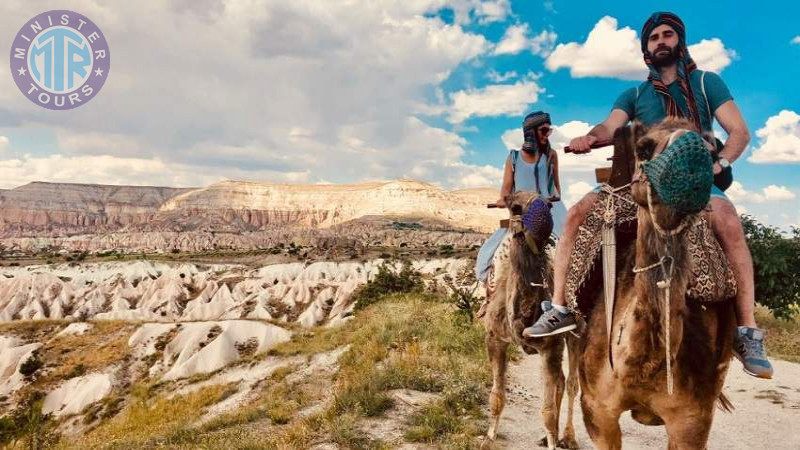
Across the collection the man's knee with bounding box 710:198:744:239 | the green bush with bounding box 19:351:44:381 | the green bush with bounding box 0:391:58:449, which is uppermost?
the man's knee with bounding box 710:198:744:239

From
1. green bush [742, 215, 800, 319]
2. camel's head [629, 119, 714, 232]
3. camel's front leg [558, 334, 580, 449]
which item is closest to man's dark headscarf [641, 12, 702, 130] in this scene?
camel's head [629, 119, 714, 232]

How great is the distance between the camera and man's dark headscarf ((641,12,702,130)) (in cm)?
375

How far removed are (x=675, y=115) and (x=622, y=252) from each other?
113cm

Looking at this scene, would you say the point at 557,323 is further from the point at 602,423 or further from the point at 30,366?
the point at 30,366

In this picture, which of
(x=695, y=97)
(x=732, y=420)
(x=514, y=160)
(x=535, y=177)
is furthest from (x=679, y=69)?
(x=732, y=420)

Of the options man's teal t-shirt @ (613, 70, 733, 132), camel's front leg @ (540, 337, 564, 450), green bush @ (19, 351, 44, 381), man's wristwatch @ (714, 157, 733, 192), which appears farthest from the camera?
green bush @ (19, 351, 44, 381)

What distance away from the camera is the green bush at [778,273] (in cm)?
1518

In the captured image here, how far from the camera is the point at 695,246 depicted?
10.6ft

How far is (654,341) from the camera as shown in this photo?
2.91 meters

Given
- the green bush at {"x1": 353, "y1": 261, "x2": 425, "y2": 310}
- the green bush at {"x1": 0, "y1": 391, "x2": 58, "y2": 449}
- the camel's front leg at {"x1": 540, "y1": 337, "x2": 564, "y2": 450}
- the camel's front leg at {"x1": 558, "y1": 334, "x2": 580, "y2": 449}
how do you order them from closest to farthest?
the camel's front leg at {"x1": 558, "y1": 334, "x2": 580, "y2": 449}
the camel's front leg at {"x1": 540, "y1": 337, "x2": 564, "y2": 450}
the green bush at {"x1": 0, "y1": 391, "x2": 58, "y2": 449}
the green bush at {"x1": 353, "y1": 261, "x2": 425, "y2": 310}

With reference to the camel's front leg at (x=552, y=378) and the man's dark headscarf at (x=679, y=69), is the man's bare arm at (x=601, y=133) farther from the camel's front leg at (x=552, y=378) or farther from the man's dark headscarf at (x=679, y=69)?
the camel's front leg at (x=552, y=378)

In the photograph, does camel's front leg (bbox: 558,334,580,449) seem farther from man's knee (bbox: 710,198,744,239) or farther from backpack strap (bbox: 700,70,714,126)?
backpack strap (bbox: 700,70,714,126)

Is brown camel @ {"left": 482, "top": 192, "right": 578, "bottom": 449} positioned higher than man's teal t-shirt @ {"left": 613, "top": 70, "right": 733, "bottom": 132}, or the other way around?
man's teal t-shirt @ {"left": 613, "top": 70, "right": 733, "bottom": 132}

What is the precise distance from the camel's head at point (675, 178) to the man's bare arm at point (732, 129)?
1134 millimetres
